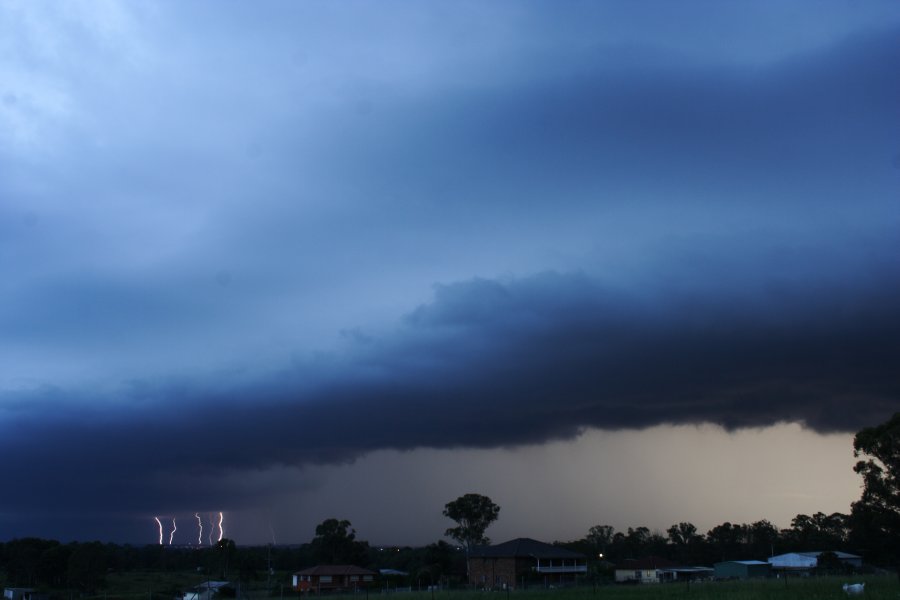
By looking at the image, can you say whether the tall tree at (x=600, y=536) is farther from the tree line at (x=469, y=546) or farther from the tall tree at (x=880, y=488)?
the tall tree at (x=880, y=488)

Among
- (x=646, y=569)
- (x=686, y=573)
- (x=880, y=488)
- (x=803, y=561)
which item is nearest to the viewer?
(x=880, y=488)

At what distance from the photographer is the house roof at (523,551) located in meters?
93.4

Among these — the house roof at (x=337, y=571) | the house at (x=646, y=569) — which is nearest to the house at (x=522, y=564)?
the house at (x=646, y=569)

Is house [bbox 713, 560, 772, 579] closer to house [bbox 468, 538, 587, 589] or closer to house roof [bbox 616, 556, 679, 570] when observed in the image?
house roof [bbox 616, 556, 679, 570]

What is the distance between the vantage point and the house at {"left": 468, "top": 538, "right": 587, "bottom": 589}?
90.6 metres

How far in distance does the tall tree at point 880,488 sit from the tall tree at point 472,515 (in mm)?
69332

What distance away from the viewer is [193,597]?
229 feet

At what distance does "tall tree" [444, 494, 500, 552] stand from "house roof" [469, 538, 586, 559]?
3279cm

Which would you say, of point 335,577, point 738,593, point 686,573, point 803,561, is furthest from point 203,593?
point 803,561

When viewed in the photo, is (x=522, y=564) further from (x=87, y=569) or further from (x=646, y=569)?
(x=87, y=569)

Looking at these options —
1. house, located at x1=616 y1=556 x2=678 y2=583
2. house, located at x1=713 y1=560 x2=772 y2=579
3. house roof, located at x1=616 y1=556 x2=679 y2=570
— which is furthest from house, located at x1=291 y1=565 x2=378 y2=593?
house, located at x1=713 y1=560 x2=772 y2=579

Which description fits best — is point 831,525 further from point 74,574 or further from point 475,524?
point 74,574

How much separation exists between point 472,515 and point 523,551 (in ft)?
132

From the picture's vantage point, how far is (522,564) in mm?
92188
